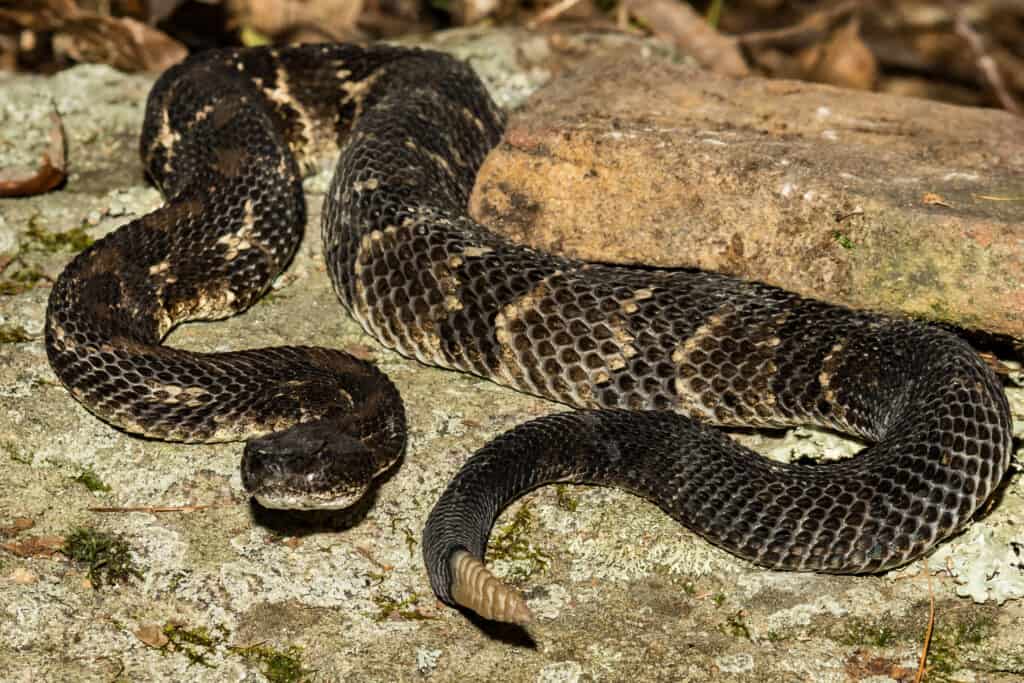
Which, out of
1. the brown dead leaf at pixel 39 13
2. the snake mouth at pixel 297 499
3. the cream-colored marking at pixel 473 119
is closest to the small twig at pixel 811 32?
the cream-colored marking at pixel 473 119

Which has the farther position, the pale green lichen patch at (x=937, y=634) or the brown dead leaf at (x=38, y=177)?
the brown dead leaf at (x=38, y=177)

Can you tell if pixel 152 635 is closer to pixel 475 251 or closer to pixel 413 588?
pixel 413 588

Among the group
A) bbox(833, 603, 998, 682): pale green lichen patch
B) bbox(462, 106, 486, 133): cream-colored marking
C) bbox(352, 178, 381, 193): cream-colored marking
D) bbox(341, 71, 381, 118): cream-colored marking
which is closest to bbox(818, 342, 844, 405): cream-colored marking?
bbox(833, 603, 998, 682): pale green lichen patch

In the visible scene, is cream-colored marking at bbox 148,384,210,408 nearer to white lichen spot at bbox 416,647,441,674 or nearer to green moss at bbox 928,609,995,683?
white lichen spot at bbox 416,647,441,674

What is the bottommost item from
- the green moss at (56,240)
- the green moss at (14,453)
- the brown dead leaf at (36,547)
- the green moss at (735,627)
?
the green moss at (735,627)

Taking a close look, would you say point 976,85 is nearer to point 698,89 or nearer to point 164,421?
point 698,89

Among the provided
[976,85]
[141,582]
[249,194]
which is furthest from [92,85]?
[976,85]

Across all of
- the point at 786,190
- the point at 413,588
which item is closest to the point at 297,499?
the point at 413,588

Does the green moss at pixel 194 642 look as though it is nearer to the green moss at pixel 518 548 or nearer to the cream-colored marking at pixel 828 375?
the green moss at pixel 518 548
